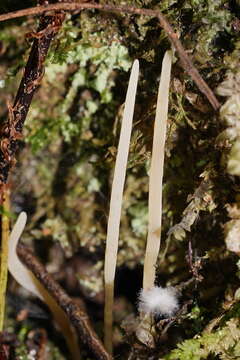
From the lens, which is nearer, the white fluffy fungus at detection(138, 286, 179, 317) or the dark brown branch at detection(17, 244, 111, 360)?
the white fluffy fungus at detection(138, 286, 179, 317)

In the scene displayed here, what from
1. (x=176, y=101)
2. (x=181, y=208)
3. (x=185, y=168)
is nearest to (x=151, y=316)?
(x=181, y=208)

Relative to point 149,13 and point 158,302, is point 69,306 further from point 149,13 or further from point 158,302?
point 149,13

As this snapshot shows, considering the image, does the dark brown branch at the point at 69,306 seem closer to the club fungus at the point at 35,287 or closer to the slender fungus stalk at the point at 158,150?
the club fungus at the point at 35,287

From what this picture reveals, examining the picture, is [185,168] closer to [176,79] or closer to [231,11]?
[176,79]

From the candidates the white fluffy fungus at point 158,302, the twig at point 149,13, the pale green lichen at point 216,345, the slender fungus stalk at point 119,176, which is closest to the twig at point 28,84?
the twig at point 149,13

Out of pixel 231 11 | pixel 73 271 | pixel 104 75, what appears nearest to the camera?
pixel 231 11

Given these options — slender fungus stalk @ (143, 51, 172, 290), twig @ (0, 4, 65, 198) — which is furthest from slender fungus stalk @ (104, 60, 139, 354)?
twig @ (0, 4, 65, 198)

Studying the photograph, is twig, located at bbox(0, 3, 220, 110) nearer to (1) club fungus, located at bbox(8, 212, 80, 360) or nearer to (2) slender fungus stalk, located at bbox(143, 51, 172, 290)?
(2) slender fungus stalk, located at bbox(143, 51, 172, 290)
